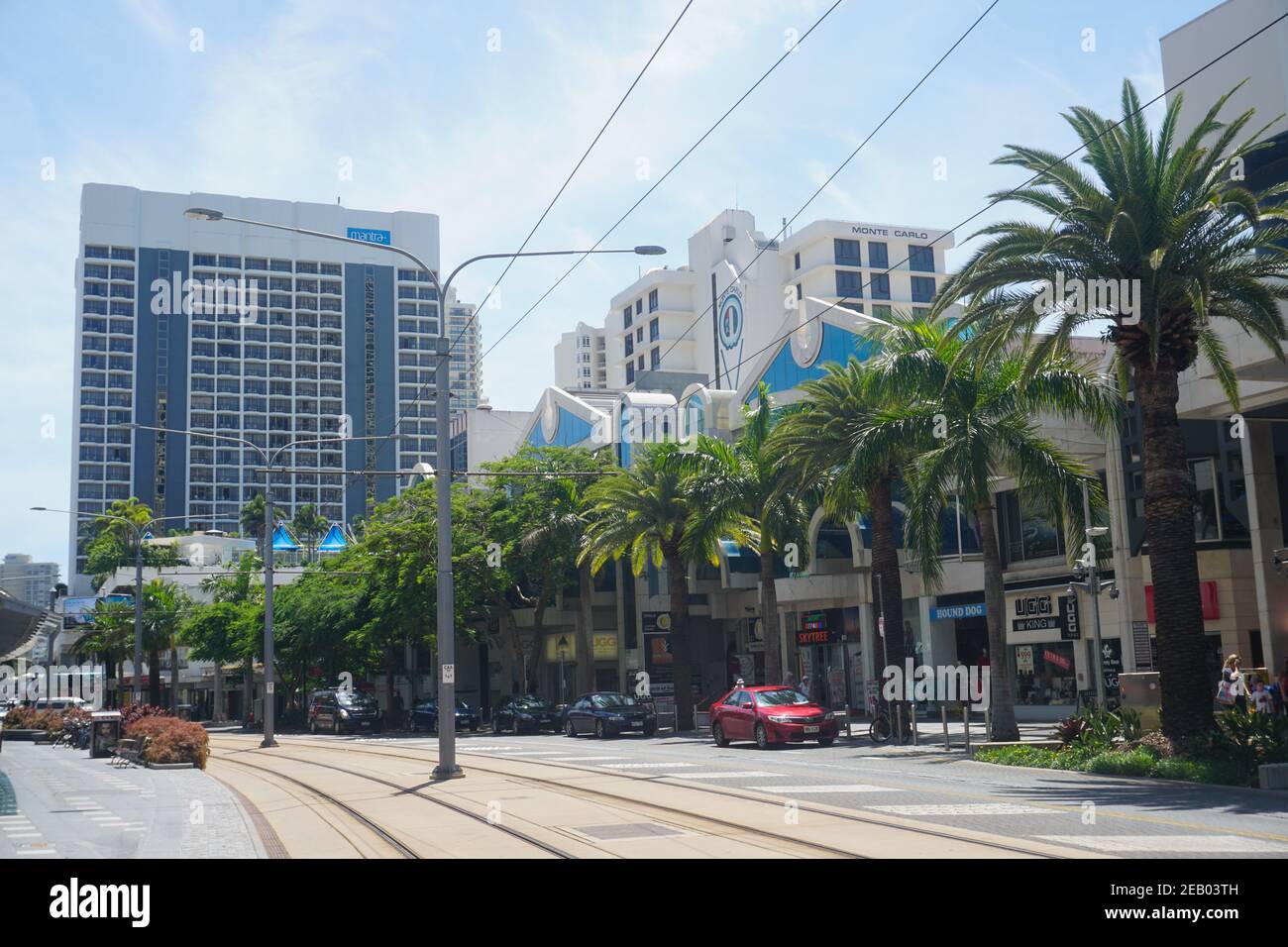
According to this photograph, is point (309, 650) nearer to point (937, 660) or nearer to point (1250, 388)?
point (937, 660)

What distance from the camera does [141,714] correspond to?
36.2 metres

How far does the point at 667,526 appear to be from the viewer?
1561 inches

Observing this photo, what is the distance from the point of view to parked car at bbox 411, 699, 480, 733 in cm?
4950

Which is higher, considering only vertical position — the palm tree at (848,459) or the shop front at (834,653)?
the palm tree at (848,459)

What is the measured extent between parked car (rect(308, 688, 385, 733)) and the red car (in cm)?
2403

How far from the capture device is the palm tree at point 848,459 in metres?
29.4

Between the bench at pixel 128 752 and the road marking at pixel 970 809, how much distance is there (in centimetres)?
2084

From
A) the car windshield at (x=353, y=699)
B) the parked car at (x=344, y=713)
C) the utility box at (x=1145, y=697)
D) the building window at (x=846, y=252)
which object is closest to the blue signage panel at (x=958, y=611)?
the utility box at (x=1145, y=697)

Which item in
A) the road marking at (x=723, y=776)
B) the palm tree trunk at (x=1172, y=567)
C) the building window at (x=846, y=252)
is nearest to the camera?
the palm tree trunk at (x=1172, y=567)

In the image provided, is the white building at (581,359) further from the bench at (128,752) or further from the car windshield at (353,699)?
the bench at (128,752)

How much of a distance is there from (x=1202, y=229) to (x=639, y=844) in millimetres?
13919

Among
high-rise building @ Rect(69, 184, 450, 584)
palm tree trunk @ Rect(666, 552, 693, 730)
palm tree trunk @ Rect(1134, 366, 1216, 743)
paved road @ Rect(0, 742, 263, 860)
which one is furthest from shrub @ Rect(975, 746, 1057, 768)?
high-rise building @ Rect(69, 184, 450, 584)

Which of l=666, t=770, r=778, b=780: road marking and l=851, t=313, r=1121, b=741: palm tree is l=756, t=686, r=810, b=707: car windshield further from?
l=666, t=770, r=778, b=780: road marking
